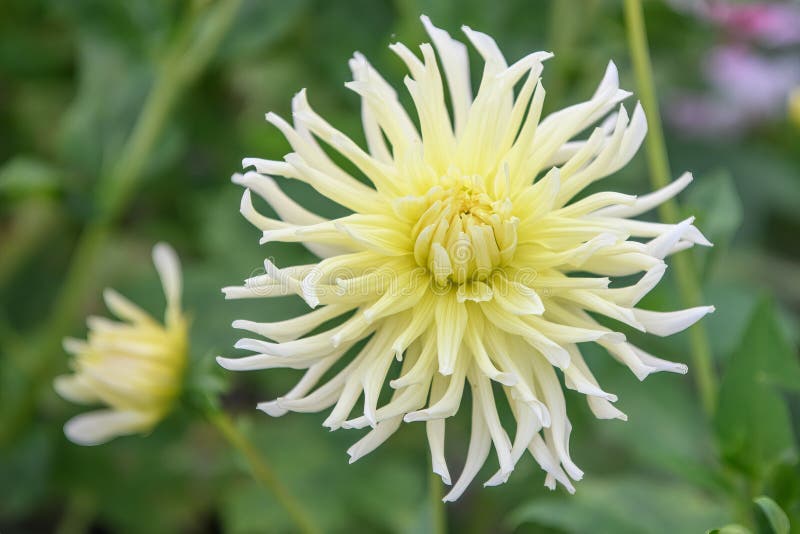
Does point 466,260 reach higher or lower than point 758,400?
higher

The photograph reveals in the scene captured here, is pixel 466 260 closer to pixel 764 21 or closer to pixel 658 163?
pixel 658 163

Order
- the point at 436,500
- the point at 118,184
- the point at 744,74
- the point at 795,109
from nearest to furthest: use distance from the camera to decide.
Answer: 1. the point at 436,500
2. the point at 118,184
3. the point at 795,109
4. the point at 744,74

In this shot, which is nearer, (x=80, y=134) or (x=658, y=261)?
(x=658, y=261)

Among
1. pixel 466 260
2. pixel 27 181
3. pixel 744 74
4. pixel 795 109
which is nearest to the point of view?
pixel 466 260

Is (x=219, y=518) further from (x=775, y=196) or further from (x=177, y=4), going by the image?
(x=775, y=196)

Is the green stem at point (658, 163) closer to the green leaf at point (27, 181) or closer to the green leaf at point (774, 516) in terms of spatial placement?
the green leaf at point (774, 516)

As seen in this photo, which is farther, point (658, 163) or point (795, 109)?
point (795, 109)

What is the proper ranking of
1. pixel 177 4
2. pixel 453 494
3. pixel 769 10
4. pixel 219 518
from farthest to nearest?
1. pixel 769 10
2. pixel 219 518
3. pixel 177 4
4. pixel 453 494

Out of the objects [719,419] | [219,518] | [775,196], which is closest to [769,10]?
[775,196]

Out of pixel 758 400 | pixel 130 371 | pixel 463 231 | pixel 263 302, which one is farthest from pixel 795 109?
pixel 130 371
